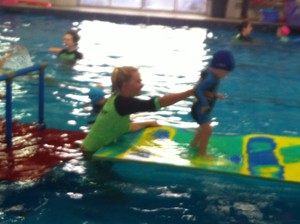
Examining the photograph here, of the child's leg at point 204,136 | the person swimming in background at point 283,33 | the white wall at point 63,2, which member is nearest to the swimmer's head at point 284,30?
the person swimming in background at point 283,33

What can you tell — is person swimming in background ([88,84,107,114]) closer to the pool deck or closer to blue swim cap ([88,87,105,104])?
blue swim cap ([88,87,105,104])

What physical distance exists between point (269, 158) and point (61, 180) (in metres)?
1.80

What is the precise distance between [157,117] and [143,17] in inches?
415

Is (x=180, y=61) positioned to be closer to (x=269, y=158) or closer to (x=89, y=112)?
(x=89, y=112)

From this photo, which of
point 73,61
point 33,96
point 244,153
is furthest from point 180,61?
point 244,153

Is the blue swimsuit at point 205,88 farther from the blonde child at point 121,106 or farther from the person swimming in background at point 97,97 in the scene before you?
the person swimming in background at point 97,97

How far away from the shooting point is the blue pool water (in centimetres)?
441

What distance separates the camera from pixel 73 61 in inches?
389

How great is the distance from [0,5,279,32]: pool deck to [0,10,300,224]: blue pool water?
1555mm

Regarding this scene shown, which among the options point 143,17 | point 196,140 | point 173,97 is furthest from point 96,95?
point 143,17

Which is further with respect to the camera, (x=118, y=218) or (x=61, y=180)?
(x=61, y=180)

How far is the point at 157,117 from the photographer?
7.12m

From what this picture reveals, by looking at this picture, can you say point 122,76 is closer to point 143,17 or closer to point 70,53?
point 70,53

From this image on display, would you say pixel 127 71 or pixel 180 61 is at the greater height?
pixel 127 71
